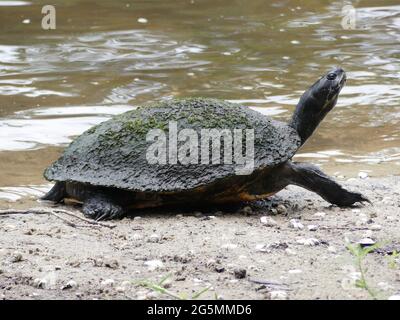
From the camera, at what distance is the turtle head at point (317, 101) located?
18.1 feet

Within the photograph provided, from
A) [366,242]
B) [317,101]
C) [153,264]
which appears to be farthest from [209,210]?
[153,264]

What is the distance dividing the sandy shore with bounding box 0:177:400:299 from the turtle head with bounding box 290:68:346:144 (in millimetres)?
539

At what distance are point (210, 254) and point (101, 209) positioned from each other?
4.02ft

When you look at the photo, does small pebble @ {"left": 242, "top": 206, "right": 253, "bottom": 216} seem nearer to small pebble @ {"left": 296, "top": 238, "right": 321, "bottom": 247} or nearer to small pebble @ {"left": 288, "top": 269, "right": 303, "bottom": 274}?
small pebble @ {"left": 296, "top": 238, "right": 321, "bottom": 247}

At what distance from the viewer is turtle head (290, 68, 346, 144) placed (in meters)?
5.53

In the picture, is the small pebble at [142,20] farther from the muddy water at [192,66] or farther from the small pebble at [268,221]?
the small pebble at [268,221]

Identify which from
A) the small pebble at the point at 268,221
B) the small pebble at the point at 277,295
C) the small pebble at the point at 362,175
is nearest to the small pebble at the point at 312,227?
the small pebble at the point at 268,221

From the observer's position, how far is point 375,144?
25.8ft

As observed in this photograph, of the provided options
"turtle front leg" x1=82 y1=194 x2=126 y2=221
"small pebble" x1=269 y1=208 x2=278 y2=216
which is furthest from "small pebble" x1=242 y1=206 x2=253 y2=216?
"turtle front leg" x1=82 y1=194 x2=126 y2=221

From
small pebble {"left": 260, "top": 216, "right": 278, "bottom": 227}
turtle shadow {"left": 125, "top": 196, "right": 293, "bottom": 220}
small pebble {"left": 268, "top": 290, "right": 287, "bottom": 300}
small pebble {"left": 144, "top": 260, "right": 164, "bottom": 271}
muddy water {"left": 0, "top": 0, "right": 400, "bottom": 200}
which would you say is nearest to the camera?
small pebble {"left": 268, "top": 290, "right": 287, "bottom": 300}

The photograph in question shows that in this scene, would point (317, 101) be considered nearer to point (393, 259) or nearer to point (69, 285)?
point (393, 259)

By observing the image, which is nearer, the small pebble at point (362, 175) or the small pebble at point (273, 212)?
the small pebble at point (273, 212)

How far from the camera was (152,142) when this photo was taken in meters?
5.18

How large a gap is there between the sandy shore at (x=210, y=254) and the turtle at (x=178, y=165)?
137 mm
